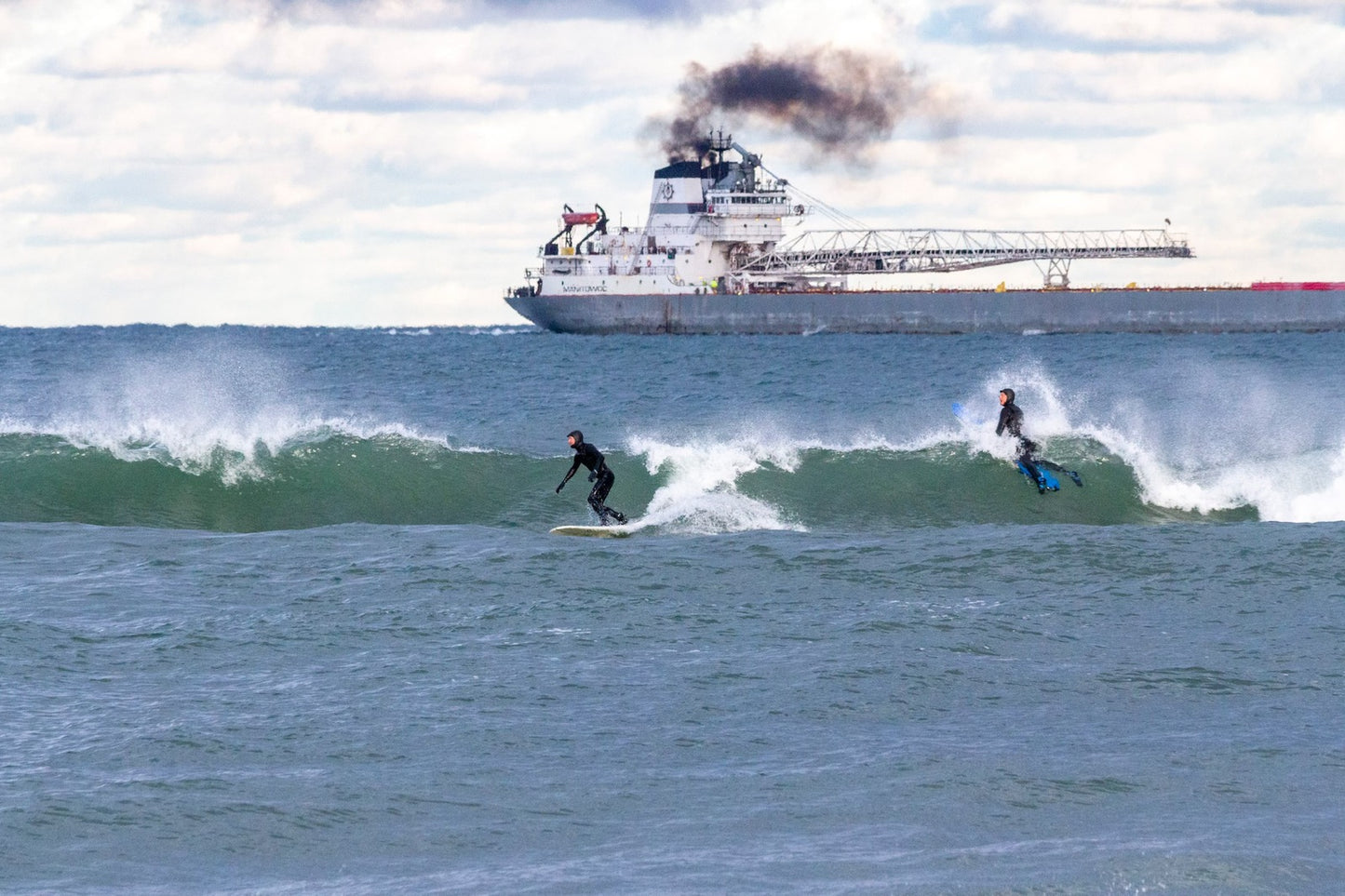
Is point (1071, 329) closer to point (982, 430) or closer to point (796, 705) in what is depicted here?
point (982, 430)

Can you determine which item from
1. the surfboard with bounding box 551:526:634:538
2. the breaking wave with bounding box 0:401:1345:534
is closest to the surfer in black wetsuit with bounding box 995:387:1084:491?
A: the breaking wave with bounding box 0:401:1345:534

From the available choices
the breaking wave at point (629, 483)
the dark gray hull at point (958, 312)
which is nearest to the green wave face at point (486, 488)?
the breaking wave at point (629, 483)

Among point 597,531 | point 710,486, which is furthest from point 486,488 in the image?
point 597,531

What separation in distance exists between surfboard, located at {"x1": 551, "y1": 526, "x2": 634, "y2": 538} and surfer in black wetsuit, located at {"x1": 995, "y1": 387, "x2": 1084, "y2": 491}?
5.91 m

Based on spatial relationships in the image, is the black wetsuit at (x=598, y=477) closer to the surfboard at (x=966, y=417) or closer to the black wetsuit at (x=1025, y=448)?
the black wetsuit at (x=1025, y=448)

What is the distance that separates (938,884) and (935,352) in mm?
57327

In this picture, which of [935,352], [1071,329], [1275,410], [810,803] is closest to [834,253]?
[1071,329]

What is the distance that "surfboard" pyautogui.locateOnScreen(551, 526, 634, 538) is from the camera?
18156mm

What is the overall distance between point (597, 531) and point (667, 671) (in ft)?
23.4

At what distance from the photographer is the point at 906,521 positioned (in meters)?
21.6

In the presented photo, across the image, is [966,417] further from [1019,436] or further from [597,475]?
[597,475]

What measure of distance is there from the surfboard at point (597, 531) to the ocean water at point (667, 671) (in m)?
0.60

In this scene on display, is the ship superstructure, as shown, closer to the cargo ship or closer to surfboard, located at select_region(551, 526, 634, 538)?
the cargo ship

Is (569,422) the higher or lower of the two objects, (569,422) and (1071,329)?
the lower
